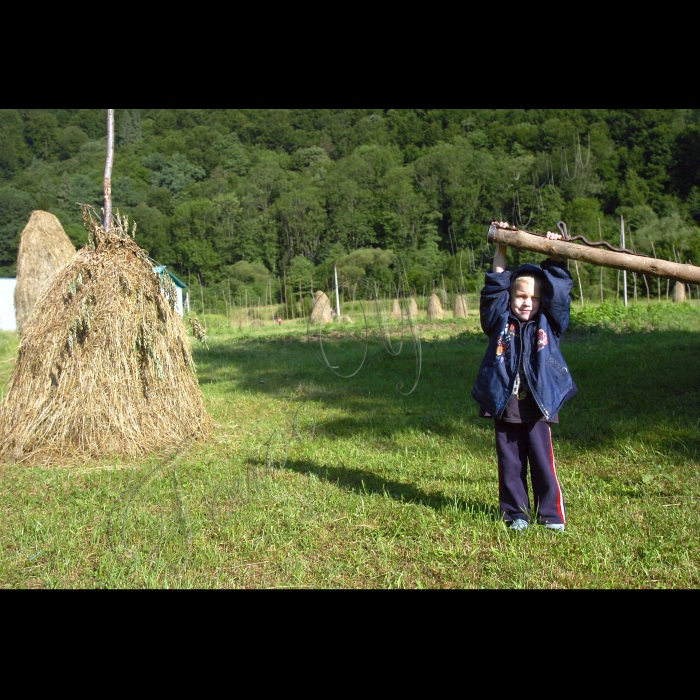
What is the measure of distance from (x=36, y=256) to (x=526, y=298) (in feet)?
60.4

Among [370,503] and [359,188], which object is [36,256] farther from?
[359,188]

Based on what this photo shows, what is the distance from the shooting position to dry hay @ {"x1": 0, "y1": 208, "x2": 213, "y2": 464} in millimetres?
5699

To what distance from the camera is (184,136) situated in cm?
4825

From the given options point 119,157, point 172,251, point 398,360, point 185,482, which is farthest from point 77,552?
point 119,157

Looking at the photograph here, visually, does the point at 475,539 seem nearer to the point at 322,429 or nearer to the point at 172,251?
the point at 322,429

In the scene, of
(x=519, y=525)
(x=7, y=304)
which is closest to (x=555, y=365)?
(x=519, y=525)

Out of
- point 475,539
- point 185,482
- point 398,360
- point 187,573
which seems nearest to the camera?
point 187,573

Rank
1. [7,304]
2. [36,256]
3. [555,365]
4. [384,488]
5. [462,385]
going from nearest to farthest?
[555,365] → [384,488] → [462,385] → [36,256] → [7,304]

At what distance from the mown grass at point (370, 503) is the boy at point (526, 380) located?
0.75 ft

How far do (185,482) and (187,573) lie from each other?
1.69 metres

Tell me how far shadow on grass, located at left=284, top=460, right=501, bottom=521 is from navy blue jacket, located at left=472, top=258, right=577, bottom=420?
2.56ft

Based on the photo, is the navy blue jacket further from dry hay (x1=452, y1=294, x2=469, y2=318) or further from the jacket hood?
dry hay (x1=452, y1=294, x2=469, y2=318)

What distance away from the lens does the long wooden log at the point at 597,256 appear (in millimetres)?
3389

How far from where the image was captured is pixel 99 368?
580cm
